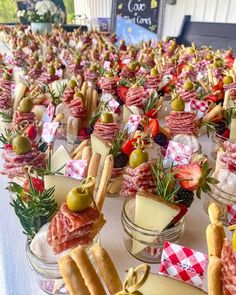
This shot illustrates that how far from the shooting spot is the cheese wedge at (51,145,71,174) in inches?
34.6

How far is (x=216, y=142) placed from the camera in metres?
1.24

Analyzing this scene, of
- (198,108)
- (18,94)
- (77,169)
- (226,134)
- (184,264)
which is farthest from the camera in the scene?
(18,94)

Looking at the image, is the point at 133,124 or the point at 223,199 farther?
the point at 133,124

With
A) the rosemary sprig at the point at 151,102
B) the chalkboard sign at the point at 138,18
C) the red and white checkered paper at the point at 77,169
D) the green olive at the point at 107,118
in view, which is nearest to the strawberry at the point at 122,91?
the rosemary sprig at the point at 151,102

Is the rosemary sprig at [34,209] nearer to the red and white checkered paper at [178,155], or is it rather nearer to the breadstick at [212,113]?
the red and white checkered paper at [178,155]

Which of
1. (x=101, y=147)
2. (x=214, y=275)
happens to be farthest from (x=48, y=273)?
(x=101, y=147)

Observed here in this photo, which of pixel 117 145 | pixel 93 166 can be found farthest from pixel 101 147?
pixel 93 166

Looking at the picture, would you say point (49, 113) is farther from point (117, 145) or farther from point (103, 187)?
point (103, 187)

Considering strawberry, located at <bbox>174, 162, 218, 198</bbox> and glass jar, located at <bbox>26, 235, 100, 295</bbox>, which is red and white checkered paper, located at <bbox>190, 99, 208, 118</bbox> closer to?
strawberry, located at <bbox>174, 162, 218, 198</bbox>

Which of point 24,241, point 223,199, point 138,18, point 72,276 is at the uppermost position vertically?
point 138,18

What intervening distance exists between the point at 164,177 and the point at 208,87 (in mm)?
1139

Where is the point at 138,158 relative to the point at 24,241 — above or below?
above

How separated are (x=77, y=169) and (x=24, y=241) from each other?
0.77ft

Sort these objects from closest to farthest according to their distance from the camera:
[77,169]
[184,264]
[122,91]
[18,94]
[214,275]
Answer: [214,275] → [184,264] → [77,169] → [18,94] → [122,91]
